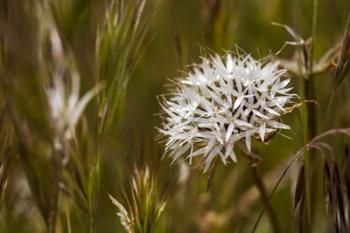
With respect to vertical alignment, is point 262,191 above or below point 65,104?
below

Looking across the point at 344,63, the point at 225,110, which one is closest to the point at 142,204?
the point at 225,110

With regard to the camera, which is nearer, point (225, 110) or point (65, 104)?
point (225, 110)

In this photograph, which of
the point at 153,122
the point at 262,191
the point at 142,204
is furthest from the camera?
the point at 153,122

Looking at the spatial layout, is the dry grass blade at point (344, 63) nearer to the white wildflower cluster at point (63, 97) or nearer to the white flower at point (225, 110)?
the white flower at point (225, 110)

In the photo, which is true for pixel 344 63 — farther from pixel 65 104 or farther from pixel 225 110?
pixel 65 104

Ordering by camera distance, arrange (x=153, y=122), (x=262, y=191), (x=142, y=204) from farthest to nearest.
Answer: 1. (x=153, y=122)
2. (x=262, y=191)
3. (x=142, y=204)

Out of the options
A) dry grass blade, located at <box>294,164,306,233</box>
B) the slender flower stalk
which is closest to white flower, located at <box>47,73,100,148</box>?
the slender flower stalk

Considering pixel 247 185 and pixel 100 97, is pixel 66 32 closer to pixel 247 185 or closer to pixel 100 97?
pixel 100 97
